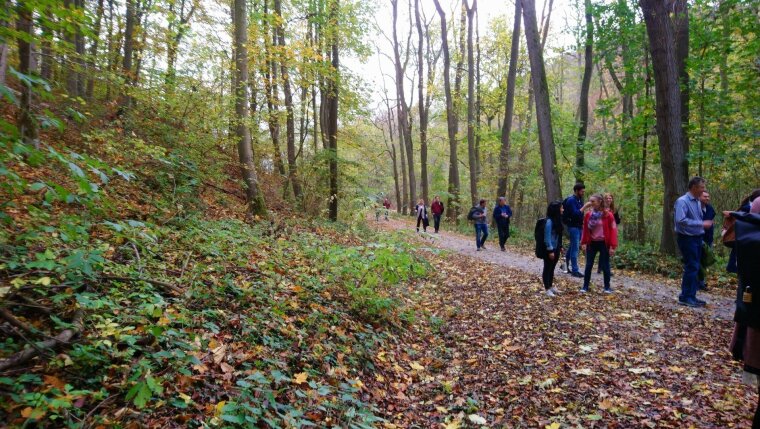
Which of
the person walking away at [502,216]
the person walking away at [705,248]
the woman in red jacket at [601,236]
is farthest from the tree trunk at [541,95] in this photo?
the woman in red jacket at [601,236]

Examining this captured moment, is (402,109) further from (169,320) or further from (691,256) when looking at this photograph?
(169,320)

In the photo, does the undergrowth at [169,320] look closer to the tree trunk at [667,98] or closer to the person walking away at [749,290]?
the person walking away at [749,290]

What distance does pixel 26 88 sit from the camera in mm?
4090

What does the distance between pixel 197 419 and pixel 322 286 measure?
3084 millimetres

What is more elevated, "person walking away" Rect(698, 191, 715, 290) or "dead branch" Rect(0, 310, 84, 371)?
"person walking away" Rect(698, 191, 715, 290)

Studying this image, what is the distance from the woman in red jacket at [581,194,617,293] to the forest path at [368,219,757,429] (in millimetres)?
457

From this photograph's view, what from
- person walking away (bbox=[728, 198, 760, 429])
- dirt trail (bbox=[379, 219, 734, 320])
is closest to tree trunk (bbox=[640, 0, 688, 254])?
dirt trail (bbox=[379, 219, 734, 320])

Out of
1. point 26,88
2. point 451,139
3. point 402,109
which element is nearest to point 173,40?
point 26,88

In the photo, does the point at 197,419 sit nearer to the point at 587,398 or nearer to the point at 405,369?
the point at 405,369

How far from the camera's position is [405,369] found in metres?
4.54

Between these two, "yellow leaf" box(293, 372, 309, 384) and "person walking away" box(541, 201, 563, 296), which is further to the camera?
"person walking away" box(541, 201, 563, 296)

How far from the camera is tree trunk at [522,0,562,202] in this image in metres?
12.0

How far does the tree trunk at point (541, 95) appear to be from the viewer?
1196 cm

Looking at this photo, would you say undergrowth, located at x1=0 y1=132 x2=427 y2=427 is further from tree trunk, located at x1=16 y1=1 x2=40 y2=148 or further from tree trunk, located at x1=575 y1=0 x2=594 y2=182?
tree trunk, located at x1=575 y1=0 x2=594 y2=182
